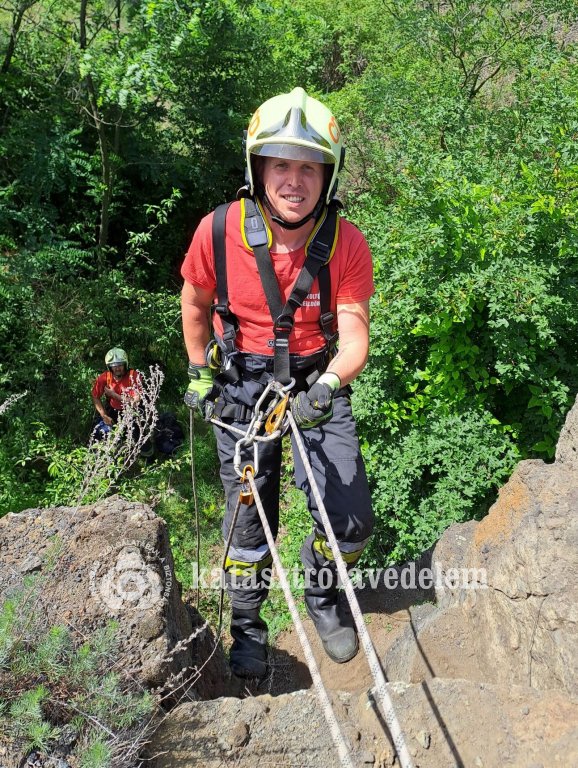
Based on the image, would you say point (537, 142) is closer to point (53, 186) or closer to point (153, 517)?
point (153, 517)

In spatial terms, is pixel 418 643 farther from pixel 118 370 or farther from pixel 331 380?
pixel 118 370

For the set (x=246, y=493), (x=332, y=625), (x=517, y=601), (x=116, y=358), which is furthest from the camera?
(x=116, y=358)

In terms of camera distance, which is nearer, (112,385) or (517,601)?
(517,601)

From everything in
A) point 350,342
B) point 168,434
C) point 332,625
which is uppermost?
point 350,342

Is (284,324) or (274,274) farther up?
(274,274)

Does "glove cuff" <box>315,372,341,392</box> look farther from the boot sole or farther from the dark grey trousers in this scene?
the boot sole

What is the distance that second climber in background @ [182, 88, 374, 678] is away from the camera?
3.03 metres

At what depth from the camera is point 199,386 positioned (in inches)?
147

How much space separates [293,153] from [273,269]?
0.56m

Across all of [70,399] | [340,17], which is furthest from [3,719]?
[340,17]

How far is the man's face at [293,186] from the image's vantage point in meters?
3.03

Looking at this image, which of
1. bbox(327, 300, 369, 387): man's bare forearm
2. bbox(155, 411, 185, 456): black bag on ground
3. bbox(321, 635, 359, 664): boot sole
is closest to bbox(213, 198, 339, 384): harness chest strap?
bbox(327, 300, 369, 387): man's bare forearm

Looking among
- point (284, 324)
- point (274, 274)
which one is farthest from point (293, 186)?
point (284, 324)

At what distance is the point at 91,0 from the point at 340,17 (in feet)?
21.7
